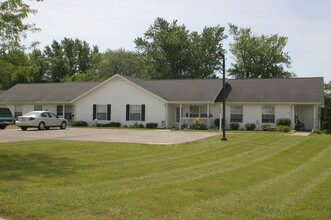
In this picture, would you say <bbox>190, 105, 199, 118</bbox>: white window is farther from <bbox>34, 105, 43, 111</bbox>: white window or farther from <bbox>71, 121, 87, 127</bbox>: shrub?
<bbox>34, 105, 43, 111</bbox>: white window

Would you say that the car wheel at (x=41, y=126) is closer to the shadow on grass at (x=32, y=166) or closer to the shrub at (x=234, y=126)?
the shrub at (x=234, y=126)

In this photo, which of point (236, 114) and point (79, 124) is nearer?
point (236, 114)

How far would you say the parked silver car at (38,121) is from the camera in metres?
29.2

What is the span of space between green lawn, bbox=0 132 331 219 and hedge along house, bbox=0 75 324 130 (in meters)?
19.0

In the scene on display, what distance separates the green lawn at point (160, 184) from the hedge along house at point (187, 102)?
19.0m

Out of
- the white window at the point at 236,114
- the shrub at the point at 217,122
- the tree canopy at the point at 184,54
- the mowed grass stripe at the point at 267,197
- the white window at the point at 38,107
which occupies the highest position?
the tree canopy at the point at 184,54

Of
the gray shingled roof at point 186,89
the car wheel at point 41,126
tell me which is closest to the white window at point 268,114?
the gray shingled roof at point 186,89

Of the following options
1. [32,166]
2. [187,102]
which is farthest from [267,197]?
[187,102]

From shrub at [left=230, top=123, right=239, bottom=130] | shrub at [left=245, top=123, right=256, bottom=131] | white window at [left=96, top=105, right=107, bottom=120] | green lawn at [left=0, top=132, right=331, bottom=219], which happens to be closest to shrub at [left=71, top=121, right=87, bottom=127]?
white window at [left=96, top=105, right=107, bottom=120]

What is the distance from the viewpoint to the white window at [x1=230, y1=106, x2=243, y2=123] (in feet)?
115

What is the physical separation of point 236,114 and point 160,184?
1072 inches

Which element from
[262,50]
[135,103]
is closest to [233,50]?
[262,50]

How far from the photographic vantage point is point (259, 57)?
6003 centimetres

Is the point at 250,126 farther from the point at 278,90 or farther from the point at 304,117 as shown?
the point at 304,117
